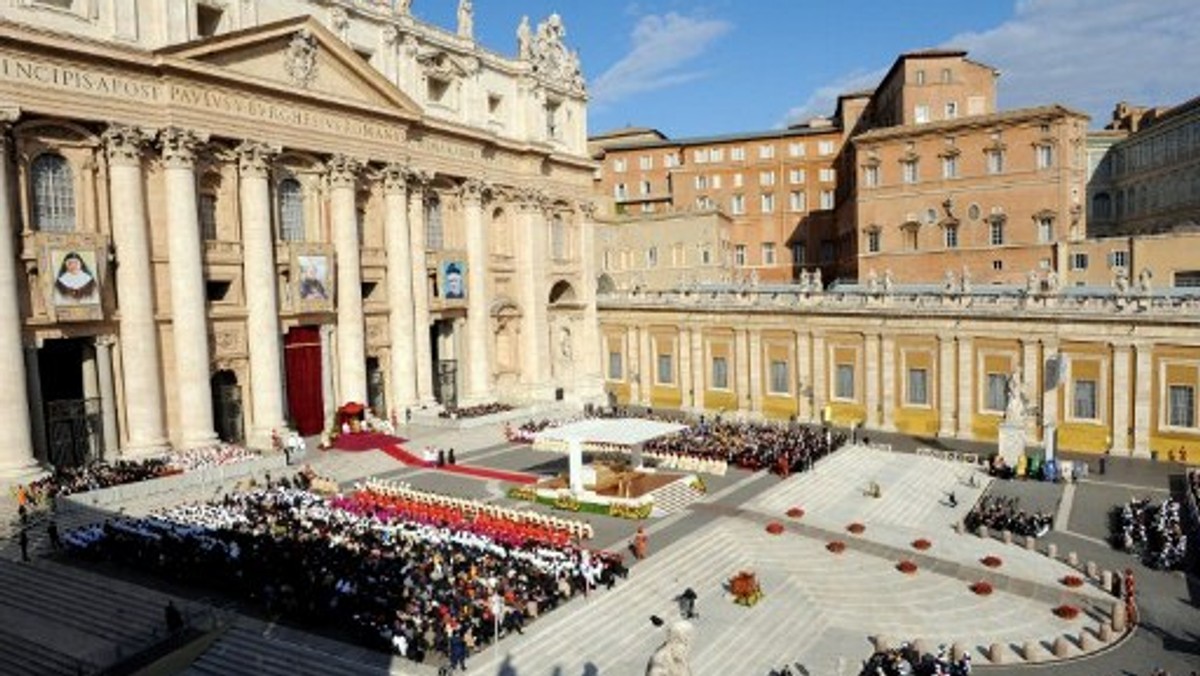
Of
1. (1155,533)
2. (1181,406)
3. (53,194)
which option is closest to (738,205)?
(1181,406)

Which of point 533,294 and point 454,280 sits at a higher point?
point 454,280

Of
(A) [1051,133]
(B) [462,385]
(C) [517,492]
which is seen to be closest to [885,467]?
(C) [517,492]

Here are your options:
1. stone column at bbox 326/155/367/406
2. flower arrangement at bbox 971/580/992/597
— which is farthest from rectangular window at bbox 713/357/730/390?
flower arrangement at bbox 971/580/992/597

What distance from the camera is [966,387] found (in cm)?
4356

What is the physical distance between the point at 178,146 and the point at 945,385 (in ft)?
123

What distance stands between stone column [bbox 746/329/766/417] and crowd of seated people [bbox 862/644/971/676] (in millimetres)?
32673

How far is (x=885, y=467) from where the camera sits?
1459 inches

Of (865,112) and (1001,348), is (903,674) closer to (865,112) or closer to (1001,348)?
(1001,348)

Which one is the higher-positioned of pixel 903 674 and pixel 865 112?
pixel 865 112

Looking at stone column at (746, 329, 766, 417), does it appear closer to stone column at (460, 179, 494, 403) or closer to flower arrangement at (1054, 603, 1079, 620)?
stone column at (460, 179, 494, 403)

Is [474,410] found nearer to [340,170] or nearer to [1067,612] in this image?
[340,170]

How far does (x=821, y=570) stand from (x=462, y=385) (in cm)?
2989

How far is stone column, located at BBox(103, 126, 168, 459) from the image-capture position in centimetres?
3309

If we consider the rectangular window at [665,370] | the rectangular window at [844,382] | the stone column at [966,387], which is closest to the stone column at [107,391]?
the rectangular window at [665,370]
